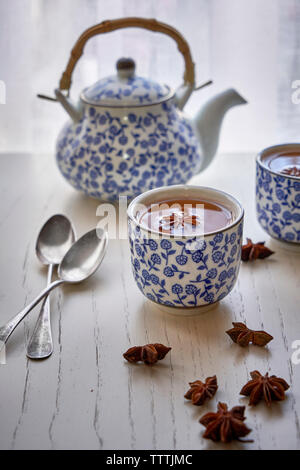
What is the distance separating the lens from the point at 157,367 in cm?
84

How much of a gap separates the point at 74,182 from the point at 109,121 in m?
0.15

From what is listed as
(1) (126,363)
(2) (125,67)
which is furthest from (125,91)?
(1) (126,363)

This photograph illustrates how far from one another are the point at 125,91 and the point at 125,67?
0.19ft

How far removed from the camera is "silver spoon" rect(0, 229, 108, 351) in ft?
3.35

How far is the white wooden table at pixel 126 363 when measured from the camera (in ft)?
2.40

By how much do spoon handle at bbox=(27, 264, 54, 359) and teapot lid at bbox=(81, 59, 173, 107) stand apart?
1.47ft

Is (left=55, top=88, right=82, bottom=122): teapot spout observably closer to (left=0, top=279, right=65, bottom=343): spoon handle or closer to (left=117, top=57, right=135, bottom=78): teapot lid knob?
(left=117, top=57, right=135, bottom=78): teapot lid knob

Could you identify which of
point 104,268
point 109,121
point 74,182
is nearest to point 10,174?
point 74,182

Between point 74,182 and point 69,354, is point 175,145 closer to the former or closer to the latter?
point 74,182

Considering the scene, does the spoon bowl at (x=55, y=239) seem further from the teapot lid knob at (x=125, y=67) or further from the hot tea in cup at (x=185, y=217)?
the teapot lid knob at (x=125, y=67)

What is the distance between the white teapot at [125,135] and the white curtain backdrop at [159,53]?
1.05 feet

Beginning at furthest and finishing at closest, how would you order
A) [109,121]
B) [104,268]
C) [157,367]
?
1. [109,121]
2. [104,268]
3. [157,367]

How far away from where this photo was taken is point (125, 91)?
1.20 metres

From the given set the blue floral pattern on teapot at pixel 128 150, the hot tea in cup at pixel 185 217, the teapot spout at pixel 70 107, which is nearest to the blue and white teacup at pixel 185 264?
the hot tea in cup at pixel 185 217
